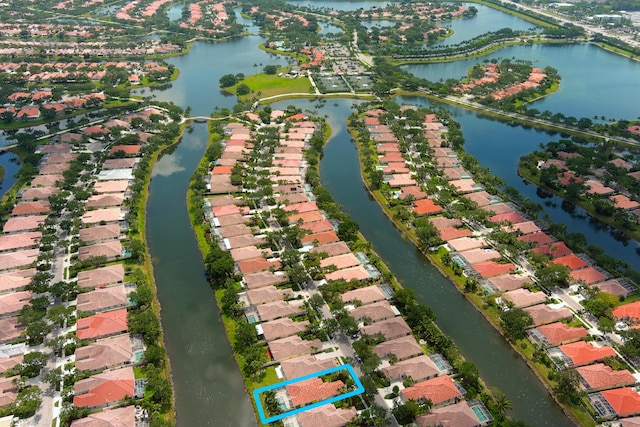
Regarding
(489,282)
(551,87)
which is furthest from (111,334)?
(551,87)

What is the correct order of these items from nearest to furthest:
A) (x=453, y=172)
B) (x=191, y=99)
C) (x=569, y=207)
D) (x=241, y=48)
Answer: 1. (x=569, y=207)
2. (x=453, y=172)
3. (x=191, y=99)
4. (x=241, y=48)

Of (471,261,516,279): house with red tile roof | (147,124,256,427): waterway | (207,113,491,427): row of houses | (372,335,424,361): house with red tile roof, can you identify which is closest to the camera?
(207,113,491,427): row of houses

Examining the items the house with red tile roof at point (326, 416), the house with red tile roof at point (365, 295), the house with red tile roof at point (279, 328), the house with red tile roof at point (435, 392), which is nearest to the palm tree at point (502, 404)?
the house with red tile roof at point (435, 392)

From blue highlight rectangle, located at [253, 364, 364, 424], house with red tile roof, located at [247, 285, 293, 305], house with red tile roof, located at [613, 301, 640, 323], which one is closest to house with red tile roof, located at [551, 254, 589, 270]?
house with red tile roof, located at [613, 301, 640, 323]

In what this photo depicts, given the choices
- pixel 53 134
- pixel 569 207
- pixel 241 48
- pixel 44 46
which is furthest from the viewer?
pixel 241 48

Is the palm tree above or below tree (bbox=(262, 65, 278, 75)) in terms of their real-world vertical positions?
below

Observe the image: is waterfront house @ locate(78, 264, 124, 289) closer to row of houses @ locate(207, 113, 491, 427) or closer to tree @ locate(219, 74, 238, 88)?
row of houses @ locate(207, 113, 491, 427)

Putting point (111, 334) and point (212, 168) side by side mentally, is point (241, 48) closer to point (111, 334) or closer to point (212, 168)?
point (212, 168)
